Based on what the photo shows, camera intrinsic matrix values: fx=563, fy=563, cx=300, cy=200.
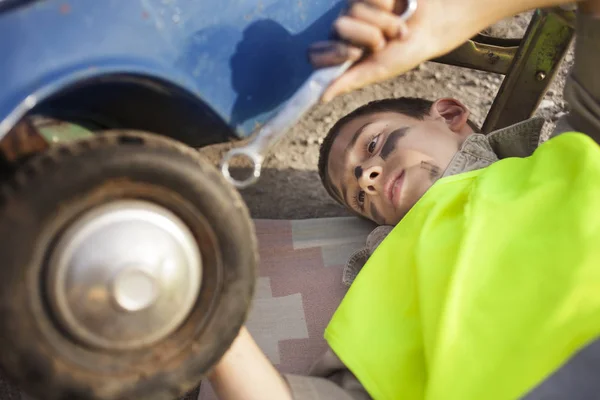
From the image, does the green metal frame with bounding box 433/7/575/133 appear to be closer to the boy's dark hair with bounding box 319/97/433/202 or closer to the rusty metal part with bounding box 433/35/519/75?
the rusty metal part with bounding box 433/35/519/75

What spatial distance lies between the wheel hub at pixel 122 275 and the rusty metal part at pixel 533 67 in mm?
753

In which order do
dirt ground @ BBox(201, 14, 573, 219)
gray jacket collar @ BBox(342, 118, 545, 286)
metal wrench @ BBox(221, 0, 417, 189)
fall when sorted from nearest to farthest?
metal wrench @ BBox(221, 0, 417, 189) → gray jacket collar @ BBox(342, 118, 545, 286) → dirt ground @ BBox(201, 14, 573, 219)

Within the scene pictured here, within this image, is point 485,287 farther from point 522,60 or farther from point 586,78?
point 522,60

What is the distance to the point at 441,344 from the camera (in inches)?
27.1

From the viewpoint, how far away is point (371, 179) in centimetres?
96

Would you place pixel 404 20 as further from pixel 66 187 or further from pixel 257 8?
pixel 66 187

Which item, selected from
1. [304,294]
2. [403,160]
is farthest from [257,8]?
[304,294]

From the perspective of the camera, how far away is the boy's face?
3.13 feet

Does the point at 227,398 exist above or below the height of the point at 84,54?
below

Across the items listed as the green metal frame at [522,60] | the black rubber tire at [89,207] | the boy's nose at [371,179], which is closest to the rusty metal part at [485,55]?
the green metal frame at [522,60]

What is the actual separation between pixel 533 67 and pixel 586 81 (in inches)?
8.0

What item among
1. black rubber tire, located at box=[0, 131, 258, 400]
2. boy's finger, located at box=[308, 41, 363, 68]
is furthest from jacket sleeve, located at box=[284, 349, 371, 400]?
boy's finger, located at box=[308, 41, 363, 68]

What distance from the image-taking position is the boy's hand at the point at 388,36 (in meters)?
0.59

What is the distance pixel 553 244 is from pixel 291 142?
80 centimetres
